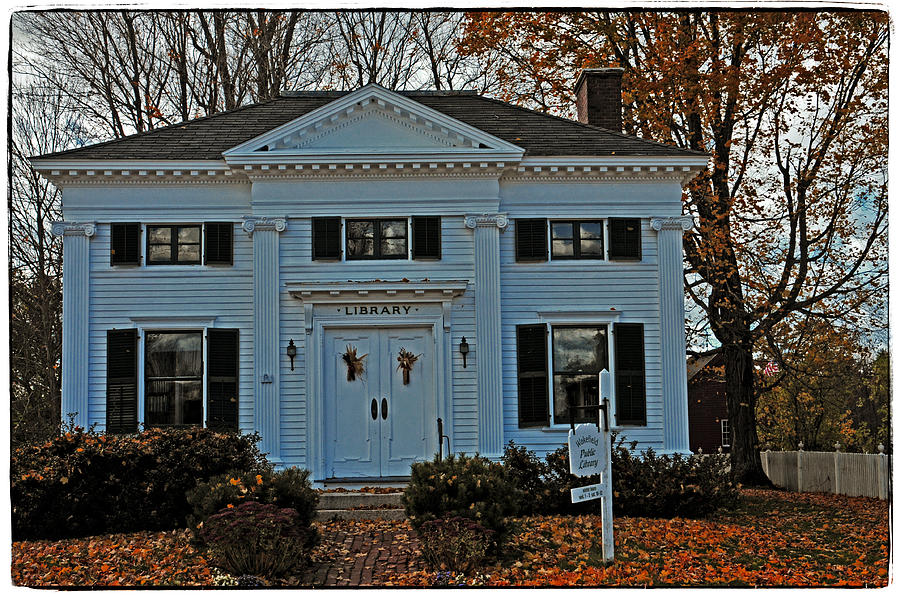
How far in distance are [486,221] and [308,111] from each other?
11.4ft

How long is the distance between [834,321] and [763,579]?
35.6 ft

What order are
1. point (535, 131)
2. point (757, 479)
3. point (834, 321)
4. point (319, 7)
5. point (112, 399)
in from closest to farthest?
1. point (319, 7)
2. point (112, 399)
3. point (535, 131)
4. point (834, 321)
5. point (757, 479)

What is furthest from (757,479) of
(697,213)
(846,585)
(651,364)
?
(846,585)

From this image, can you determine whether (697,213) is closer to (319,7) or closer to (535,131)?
(535,131)

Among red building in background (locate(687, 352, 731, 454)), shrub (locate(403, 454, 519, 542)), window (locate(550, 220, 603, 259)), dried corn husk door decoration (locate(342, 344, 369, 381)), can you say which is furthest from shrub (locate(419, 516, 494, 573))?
red building in background (locate(687, 352, 731, 454))

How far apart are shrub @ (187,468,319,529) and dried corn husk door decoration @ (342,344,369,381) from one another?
397cm

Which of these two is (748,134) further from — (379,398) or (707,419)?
(707,419)

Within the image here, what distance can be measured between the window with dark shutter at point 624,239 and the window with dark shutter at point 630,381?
1219mm

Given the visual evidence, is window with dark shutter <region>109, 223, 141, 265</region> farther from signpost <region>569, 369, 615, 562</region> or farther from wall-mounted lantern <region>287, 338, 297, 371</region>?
signpost <region>569, 369, 615, 562</region>

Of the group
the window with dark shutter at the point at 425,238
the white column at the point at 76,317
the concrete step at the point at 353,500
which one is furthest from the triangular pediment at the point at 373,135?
the concrete step at the point at 353,500

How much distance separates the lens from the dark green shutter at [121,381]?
14250 mm

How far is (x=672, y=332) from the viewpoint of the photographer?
1469 centimetres

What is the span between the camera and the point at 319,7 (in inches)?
371

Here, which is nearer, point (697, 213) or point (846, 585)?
point (846, 585)
